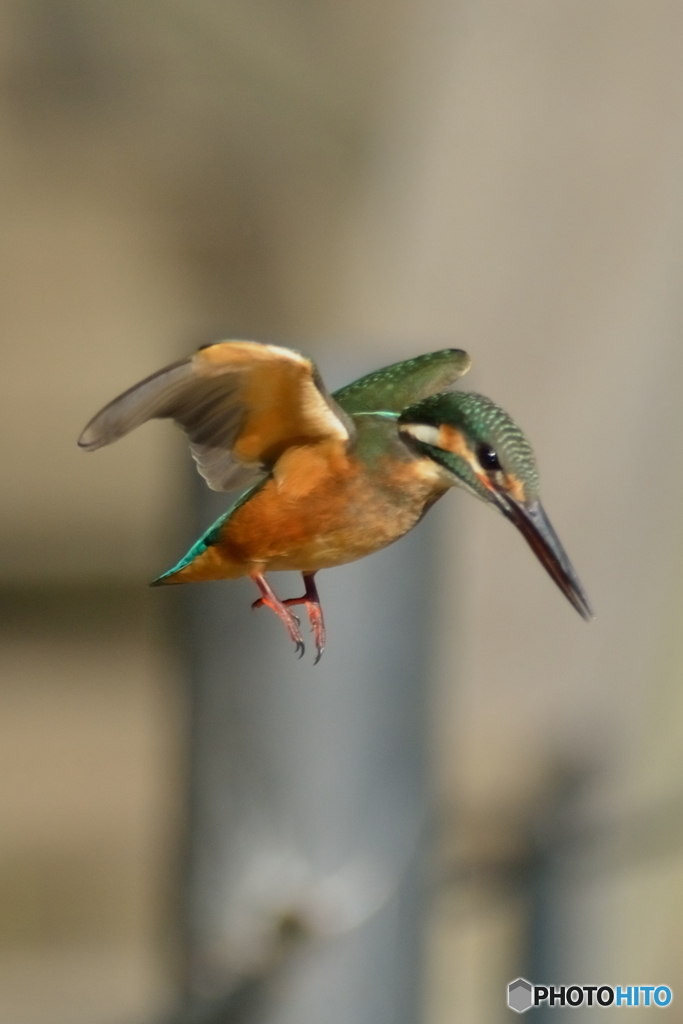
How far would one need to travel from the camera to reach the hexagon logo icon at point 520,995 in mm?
1238

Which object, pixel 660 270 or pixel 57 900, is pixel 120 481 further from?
pixel 660 270

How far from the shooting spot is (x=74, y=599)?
5.98ft

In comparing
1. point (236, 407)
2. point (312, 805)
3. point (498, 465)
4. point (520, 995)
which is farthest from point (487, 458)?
point (520, 995)

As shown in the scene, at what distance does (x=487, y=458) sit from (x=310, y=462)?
4.0 inches

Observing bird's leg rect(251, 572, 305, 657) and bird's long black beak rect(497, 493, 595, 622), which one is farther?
Answer: bird's leg rect(251, 572, 305, 657)

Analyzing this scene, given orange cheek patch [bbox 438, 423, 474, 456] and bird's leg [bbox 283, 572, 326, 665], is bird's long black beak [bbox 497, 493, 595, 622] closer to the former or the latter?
orange cheek patch [bbox 438, 423, 474, 456]

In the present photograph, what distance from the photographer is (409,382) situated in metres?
0.58

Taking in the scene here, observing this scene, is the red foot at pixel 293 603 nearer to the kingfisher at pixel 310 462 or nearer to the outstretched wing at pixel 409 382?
the kingfisher at pixel 310 462

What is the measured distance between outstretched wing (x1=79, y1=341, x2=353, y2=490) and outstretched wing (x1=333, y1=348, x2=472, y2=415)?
11cm

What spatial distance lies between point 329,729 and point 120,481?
1018 mm

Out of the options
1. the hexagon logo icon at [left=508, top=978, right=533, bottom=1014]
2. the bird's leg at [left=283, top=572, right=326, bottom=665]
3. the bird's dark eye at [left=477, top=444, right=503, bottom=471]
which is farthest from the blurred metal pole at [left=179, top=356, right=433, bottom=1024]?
the bird's dark eye at [left=477, top=444, right=503, bottom=471]

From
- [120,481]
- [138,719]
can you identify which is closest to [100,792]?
[138,719]

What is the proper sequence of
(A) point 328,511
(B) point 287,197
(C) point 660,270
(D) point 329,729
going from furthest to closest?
(B) point 287,197, (C) point 660,270, (D) point 329,729, (A) point 328,511

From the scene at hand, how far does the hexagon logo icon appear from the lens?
1.24 m
